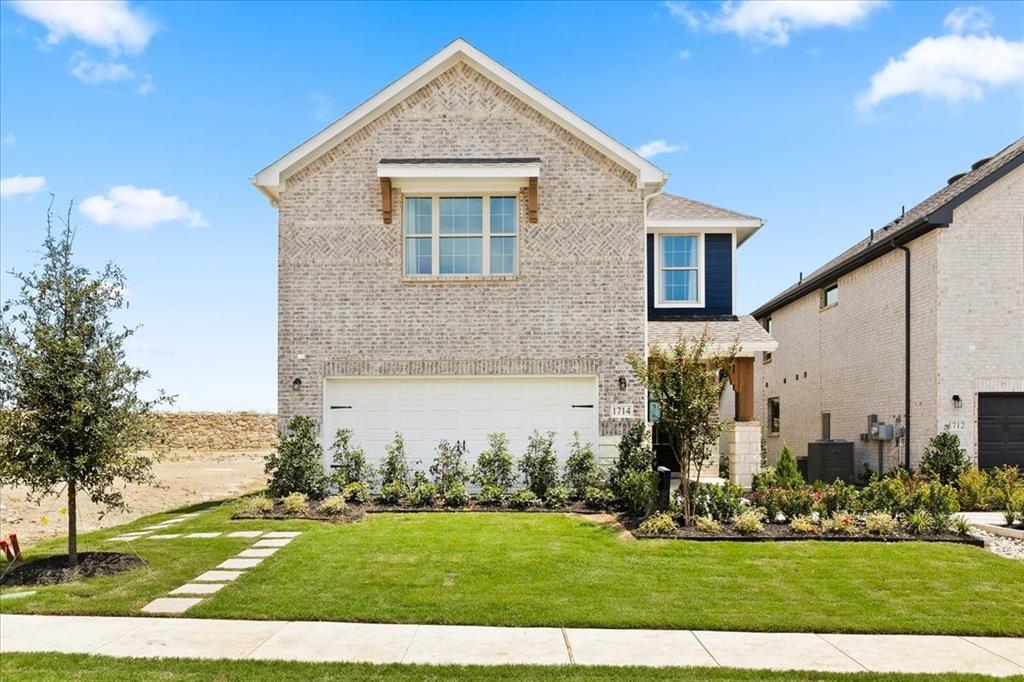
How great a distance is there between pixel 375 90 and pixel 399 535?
29.6ft

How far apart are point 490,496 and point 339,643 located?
7187 millimetres

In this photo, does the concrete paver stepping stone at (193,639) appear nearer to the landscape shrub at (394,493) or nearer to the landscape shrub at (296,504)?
the landscape shrub at (296,504)

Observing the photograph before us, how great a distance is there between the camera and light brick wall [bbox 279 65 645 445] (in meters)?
15.8

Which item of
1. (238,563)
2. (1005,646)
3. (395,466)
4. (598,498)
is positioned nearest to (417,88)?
(395,466)

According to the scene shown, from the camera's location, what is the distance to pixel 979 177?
17.3 metres

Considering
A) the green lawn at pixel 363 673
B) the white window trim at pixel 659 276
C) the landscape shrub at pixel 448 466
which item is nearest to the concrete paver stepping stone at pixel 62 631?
the green lawn at pixel 363 673

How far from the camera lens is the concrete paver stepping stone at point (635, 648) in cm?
686

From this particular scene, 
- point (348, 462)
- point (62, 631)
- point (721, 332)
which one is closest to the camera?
point (62, 631)

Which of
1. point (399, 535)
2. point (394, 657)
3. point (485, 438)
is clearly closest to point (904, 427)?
point (485, 438)

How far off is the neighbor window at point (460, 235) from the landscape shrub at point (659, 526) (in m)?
6.13

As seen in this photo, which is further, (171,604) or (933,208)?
(933,208)

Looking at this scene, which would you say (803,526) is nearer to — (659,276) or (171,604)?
(171,604)

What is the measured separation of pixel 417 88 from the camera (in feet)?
53.1

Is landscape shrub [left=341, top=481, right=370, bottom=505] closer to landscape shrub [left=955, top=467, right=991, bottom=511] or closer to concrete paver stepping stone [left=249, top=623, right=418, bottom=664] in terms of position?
concrete paver stepping stone [left=249, top=623, right=418, bottom=664]
